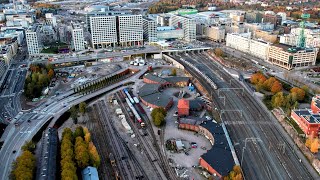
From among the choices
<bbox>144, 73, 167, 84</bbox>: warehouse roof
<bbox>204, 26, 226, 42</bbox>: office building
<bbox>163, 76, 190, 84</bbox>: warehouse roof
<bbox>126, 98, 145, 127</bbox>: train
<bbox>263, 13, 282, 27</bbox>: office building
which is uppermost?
<bbox>263, 13, 282, 27</bbox>: office building

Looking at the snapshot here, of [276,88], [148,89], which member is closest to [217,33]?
[276,88]

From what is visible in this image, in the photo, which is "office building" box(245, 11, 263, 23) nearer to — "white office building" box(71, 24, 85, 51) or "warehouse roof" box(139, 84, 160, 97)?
"white office building" box(71, 24, 85, 51)

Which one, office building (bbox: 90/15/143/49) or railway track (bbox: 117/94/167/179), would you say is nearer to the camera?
railway track (bbox: 117/94/167/179)

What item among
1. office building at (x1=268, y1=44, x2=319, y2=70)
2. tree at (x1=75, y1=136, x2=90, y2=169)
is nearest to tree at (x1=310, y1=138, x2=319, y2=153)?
tree at (x1=75, y1=136, x2=90, y2=169)

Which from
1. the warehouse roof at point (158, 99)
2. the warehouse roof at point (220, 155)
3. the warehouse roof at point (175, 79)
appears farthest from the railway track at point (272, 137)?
the warehouse roof at point (158, 99)

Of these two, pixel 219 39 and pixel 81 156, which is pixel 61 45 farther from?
pixel 81 156
